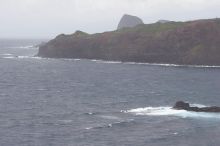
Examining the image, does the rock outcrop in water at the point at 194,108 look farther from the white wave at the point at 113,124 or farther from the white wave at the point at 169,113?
the white wave at the point at 113,124

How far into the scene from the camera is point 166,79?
167m

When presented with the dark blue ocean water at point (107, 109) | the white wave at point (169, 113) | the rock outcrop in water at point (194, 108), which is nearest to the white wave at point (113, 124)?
the dark blue ocean water at point (107, 109)

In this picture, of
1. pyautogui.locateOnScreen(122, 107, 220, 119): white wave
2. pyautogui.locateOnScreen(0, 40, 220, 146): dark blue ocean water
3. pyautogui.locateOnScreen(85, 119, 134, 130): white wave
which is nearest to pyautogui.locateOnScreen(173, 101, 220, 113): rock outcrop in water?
pyautogui.locateOnScreen(122, 107, 220, 119): white wave

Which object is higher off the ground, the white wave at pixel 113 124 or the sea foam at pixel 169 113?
the sea foam at pixel 169 113

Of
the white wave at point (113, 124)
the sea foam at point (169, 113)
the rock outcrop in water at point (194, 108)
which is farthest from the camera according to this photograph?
the rock outcrop in water at point (194, 108)

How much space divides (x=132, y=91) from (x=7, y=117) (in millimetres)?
47854

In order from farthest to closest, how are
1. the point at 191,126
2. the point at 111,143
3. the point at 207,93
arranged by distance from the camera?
the point at 207,93
the point at 191,126
the point at 111,143

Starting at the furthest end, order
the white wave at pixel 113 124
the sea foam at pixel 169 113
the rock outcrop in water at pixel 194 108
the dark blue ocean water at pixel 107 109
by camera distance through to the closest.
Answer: the rock outcrop in water at pixel 194 108
the sea foam at pixel 169 113
the white wave at pixel 113 124
the dark blue ocean water at pixel 107 109

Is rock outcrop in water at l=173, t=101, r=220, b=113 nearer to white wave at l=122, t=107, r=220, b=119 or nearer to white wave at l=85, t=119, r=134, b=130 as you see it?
white wave at l=122, t=107, r=220, b=119

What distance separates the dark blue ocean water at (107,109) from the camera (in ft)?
270

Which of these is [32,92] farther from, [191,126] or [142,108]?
[191,126]

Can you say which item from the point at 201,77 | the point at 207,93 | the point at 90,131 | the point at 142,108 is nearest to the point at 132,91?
the point at 207,93

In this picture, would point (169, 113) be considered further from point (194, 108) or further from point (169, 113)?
point (194, 108)

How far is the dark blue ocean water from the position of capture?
82.4m
